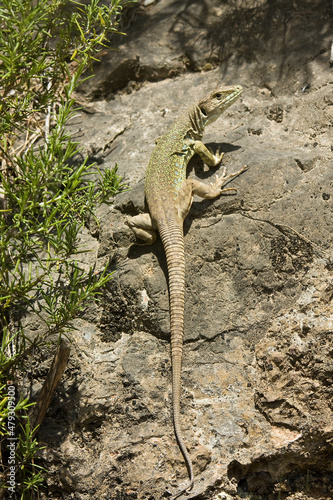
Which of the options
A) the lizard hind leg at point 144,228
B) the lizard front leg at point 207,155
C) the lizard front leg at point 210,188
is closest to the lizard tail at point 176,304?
the lizard hind leg at point 144,228

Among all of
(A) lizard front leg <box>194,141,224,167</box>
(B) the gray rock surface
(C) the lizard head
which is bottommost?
(B) the gray rock surface

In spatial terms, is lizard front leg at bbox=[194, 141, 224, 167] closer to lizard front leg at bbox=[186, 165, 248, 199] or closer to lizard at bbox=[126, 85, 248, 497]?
lizard at bbox=[126, 85, 248, 497]

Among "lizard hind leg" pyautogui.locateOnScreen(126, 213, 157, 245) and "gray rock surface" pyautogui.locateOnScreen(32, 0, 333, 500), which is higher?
"lizard hind leg" pyautogui.locateOnScreen(126, 213, 157, 245)

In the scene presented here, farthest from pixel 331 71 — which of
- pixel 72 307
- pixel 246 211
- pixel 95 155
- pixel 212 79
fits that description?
pixel 72 307

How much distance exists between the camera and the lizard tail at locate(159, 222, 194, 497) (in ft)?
11.4

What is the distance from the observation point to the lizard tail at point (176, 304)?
3480 millimetres

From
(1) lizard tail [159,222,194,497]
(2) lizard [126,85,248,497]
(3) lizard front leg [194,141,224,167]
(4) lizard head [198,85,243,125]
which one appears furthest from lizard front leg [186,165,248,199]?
(4) lizard head [198,85,243,125]

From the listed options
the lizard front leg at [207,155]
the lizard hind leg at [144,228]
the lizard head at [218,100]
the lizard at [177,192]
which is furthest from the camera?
the lizard head at [218,100]

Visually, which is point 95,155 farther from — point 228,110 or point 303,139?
point 303,139

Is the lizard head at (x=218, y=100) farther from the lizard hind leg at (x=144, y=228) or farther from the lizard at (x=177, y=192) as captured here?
the lizard hind leg at (x=144, y=228)

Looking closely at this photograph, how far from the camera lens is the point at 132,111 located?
6.42 meters

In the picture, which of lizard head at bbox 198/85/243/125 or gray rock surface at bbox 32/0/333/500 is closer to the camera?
gray rock surface at bbox 32/0/333/500

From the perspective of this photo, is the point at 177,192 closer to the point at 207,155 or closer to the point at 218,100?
the point at 207,155

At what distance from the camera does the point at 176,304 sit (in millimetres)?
3969
